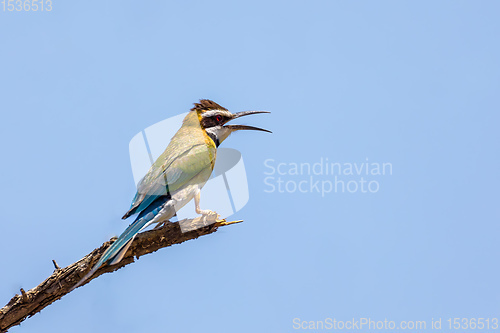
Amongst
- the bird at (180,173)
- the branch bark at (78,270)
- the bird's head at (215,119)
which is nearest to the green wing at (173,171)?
the bird at (180,173)

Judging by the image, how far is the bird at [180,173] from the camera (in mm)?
5891

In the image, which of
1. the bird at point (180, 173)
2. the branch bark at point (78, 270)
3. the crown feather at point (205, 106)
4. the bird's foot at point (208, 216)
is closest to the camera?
the branch bark at point (78, 270)

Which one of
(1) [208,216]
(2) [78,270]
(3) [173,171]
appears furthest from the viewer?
(3) [173,171]

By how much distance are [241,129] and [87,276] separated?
3.36 metres

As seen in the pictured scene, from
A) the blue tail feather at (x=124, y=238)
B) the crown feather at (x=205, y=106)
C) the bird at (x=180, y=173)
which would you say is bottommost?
the blue tail feather at (x=124, y=238)

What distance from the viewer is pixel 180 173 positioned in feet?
22.1

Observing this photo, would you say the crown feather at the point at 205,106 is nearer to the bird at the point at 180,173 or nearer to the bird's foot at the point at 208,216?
the bird at the point at 180,173

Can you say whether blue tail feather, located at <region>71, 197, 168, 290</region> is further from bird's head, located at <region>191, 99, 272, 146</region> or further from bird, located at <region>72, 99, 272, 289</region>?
bird's head, located at <region>191, 99, 272, 146</region>

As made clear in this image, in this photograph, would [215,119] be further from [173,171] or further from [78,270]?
[78,270]

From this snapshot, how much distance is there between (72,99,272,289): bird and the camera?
5.89m

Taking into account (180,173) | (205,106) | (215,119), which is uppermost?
(205,106)

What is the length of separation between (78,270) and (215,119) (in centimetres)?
314

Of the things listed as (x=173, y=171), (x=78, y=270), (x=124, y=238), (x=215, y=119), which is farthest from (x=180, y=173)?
(x=78, y=270)

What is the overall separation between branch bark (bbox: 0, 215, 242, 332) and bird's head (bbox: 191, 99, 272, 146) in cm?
217
